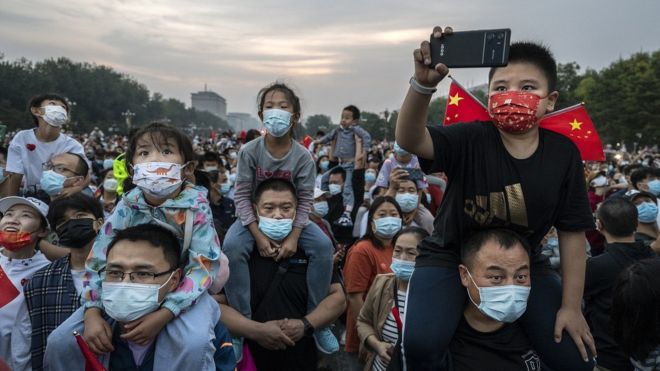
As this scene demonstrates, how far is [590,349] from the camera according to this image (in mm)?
2354

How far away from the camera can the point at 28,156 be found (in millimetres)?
5617

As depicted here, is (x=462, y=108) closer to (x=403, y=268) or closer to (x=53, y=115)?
(x=403, y=268)

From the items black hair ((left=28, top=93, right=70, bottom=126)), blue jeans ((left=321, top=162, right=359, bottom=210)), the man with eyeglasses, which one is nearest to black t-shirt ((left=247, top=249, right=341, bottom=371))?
the man with eyeglasses

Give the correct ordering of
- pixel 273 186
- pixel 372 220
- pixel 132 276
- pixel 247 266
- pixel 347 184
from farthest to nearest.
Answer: pixel 347 184
pixel 372 220
pixel 273 186
pixel 247 266
pixel 132 276

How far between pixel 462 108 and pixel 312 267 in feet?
5.83

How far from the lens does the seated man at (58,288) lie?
3.15 m

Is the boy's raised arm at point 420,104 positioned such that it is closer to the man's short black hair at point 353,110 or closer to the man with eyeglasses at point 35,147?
the man with eyeglasses at point 35,147

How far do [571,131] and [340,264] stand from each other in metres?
4.18

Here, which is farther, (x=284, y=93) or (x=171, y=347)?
(x=284, y=93)

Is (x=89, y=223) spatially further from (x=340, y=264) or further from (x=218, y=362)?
(x=340, y=264)

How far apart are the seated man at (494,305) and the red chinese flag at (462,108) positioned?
1557 mm

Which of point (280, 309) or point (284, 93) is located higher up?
point (284, 93)

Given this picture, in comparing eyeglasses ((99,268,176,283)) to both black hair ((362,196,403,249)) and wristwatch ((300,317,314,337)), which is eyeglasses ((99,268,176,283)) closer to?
wristwatch ((300,317,314,337))

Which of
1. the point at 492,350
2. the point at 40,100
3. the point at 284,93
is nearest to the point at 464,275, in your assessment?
the point at 492,350
